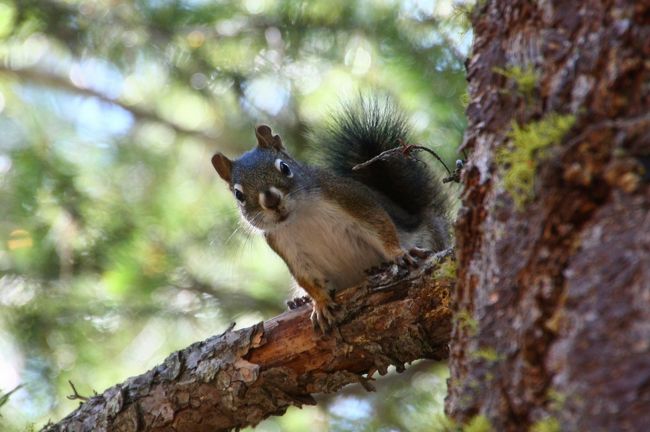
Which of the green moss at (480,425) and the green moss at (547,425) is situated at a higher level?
the green moss at (480,425)

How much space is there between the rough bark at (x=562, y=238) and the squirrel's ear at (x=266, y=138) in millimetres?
1726

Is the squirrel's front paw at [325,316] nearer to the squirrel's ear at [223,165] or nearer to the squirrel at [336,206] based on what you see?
the squirrel at [336,206]

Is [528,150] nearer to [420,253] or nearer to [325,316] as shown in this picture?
[325,316]

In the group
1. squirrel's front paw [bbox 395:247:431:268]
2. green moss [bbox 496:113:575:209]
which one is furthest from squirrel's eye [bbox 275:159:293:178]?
green moss [bbox 496:113:575:209]

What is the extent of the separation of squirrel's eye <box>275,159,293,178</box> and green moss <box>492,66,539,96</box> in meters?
1.55

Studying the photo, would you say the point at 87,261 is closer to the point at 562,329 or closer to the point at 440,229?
the point at 440,229

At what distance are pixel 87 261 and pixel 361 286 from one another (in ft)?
5.94

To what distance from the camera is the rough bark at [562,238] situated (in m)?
1.01

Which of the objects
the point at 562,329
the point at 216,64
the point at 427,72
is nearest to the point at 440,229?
the point at 427,72

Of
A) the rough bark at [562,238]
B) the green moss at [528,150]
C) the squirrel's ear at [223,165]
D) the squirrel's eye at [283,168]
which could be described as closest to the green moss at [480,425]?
the rough bark at [562,238]

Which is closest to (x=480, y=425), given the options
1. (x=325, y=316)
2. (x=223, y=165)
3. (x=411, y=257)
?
(x=325, y=316)

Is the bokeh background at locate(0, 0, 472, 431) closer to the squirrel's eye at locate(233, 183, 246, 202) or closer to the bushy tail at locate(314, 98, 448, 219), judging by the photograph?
the bushy tail at locate(314, 98, 448, 219)

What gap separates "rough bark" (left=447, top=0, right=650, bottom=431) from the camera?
1.01 m

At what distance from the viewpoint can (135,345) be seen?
3807mm
